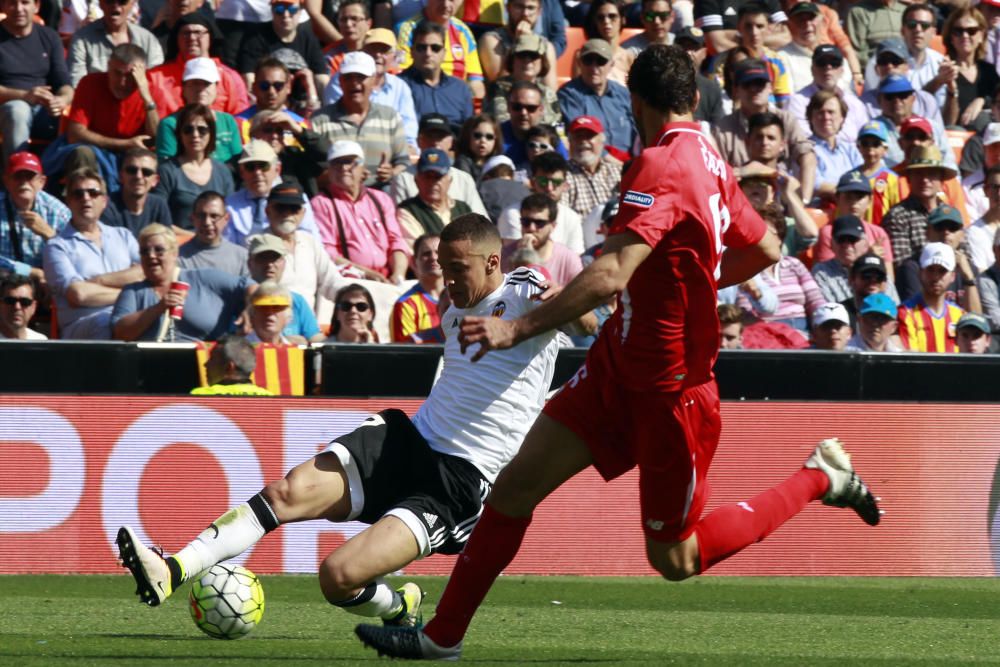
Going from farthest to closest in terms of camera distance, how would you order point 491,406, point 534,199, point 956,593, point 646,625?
point 534,199 < point 956,593 < point 646,625 < point 491,406

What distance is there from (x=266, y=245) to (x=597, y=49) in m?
4.63

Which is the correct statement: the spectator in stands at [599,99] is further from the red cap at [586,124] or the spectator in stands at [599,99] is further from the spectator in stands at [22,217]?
the spectator in stands at [22,217]

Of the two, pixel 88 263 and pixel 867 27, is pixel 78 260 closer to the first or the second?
pixel 88 263

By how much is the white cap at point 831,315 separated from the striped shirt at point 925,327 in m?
0.66

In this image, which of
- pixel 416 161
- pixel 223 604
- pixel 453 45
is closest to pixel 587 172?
pixel 416 161

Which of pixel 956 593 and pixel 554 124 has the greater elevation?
pixel 554 124

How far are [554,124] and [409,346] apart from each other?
4754mm

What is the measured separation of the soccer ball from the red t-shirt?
7.02m

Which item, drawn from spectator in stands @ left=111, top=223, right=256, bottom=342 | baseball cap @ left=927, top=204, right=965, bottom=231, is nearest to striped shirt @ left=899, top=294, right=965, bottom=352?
baseball cap @ left=927, top=204, right=965, bottom=231

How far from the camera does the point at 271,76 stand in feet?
44.9

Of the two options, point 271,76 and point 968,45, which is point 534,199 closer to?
point 271,76

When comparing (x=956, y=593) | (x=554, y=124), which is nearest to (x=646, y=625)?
(x=956, y=593)

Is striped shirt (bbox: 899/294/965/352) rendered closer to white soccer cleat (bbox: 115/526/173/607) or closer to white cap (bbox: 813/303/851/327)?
white cap (bbox: 813/303/851/327)

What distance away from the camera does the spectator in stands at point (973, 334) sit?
1235 centimetres
